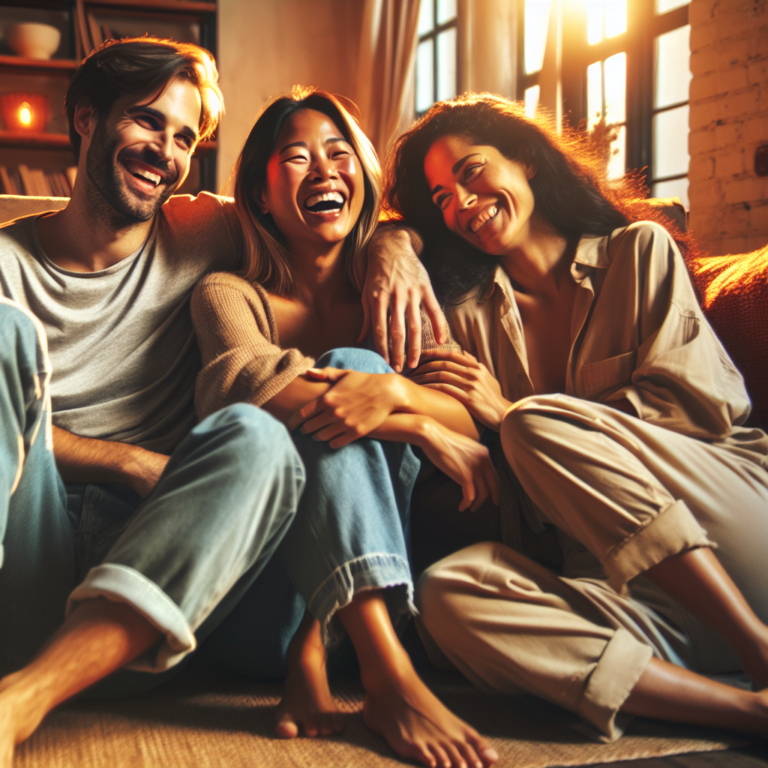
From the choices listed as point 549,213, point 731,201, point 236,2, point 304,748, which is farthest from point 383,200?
point 236,2

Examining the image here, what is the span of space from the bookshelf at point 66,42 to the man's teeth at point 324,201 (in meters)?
2.88

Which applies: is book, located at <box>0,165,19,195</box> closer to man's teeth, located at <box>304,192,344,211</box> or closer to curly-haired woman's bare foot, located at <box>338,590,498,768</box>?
man's teeth, located at <box>304,192,344,211</box>

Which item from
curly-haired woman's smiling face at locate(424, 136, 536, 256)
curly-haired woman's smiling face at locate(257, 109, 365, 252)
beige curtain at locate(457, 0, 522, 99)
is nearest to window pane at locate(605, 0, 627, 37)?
beige curtain at locate(457, 0, 522, 99)

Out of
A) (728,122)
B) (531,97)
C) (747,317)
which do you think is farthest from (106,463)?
(531,97)

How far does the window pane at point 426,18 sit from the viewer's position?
4.43 m

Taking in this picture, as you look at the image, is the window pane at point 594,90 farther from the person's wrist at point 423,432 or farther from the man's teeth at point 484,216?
the person's wrist at point 423,432

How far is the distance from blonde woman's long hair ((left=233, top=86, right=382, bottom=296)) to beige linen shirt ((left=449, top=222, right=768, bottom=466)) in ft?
0.88

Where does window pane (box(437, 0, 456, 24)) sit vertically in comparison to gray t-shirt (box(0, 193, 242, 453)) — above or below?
above

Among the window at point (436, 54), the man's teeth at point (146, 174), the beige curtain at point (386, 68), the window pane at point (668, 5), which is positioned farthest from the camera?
the window at point (436, 54)

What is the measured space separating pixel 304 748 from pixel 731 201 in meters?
2.44

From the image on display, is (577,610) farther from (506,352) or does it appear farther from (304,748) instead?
(506,352)

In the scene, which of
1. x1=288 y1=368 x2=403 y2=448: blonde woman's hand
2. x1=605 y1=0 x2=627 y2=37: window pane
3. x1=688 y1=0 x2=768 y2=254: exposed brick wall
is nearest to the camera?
x1=288 y1=368 x2=403 y2=448: blonde woman's hand

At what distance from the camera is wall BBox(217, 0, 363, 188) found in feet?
14.7

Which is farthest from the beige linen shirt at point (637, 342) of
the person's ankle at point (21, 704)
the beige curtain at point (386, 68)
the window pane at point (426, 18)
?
the window pane at point (426, 18)
